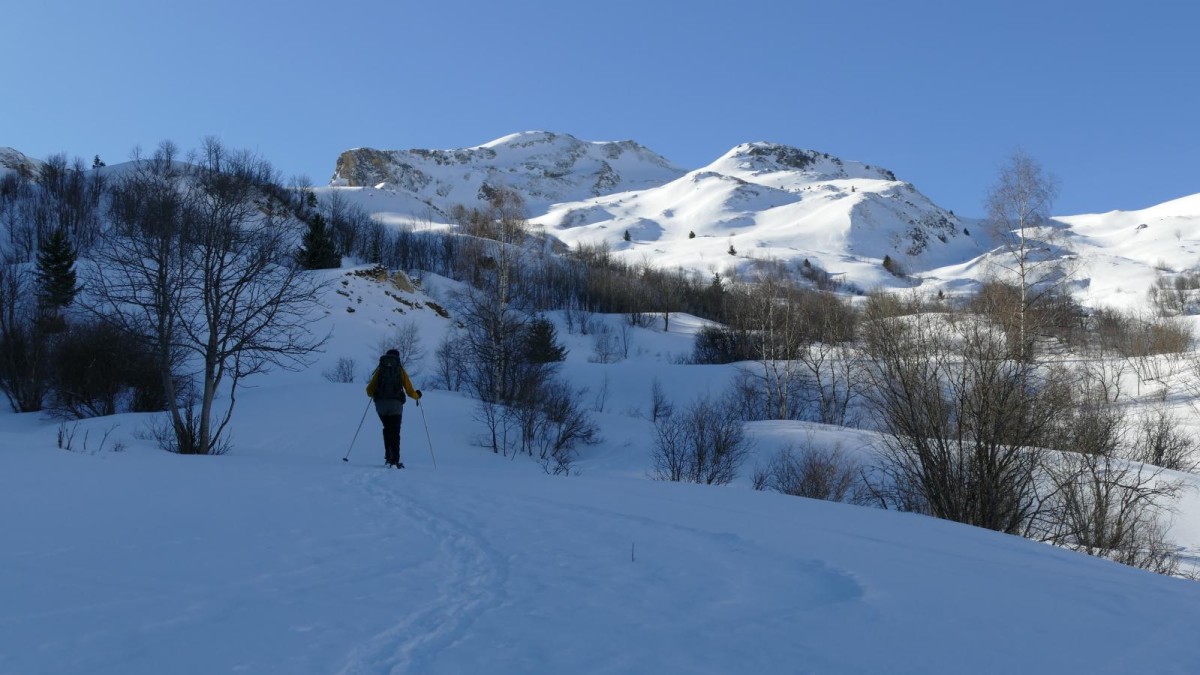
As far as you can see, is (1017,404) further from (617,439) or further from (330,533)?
(617,439)

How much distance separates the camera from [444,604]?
3.29m

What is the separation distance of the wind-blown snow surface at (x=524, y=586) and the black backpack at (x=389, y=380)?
388cm

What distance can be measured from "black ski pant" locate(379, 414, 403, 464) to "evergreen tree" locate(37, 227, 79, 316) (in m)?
28.2

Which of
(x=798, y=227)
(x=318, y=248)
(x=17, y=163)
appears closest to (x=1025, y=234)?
(x=318, y=248)

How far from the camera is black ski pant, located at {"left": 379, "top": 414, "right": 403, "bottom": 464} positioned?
10.8 m

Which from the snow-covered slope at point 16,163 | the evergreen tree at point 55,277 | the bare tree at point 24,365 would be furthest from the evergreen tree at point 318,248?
the snow-covered slope at point 16,163

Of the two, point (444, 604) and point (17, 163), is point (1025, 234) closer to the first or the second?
point (444, 604)

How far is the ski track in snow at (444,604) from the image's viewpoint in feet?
8.57

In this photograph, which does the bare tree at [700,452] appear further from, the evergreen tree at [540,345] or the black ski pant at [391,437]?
the black ski pant at [391,437]

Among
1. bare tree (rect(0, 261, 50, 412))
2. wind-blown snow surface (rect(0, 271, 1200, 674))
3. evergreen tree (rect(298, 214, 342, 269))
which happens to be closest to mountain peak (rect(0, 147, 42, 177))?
evergreen tree (rect(298, 214, 342, 269))

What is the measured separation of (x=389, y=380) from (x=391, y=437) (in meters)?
1.00

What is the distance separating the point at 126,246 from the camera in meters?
12.3

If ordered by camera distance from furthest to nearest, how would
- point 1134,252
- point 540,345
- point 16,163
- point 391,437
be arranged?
1. point 1134,252
2. point 16,163
3. point 540,345
4. point 391,437

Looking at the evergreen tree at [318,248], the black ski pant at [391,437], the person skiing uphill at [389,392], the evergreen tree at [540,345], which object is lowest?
the black ski pant at [391,437]
